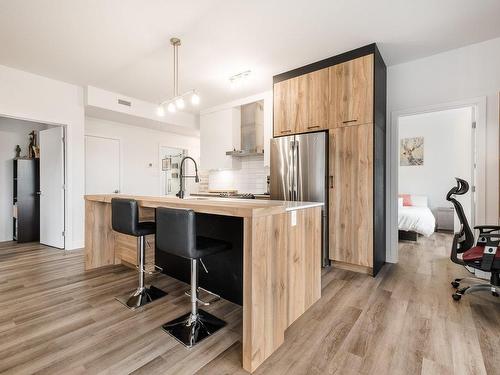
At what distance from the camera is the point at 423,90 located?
127 inches

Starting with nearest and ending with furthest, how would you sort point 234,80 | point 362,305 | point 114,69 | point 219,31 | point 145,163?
point 362,305 < point 219,31 < point 114,69 < point 234,80 < point 145,163

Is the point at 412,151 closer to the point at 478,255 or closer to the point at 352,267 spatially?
the point at 352,267

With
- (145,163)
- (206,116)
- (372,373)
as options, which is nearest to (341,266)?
(372,373)

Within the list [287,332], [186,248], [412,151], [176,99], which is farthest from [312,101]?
[412,151]

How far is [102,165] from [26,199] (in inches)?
55.9

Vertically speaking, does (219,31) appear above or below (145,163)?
above

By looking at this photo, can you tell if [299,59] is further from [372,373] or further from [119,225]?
[372,373]

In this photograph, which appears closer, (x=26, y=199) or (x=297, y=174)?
(x=297, y=174)

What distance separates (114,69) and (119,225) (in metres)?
2.50

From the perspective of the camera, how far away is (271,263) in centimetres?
158

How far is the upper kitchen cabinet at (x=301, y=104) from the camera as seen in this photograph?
127 inches

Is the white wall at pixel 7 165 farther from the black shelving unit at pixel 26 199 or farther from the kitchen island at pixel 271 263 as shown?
the kitchen island at pixel 271 263

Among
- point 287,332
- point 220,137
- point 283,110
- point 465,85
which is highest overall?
point 465,85

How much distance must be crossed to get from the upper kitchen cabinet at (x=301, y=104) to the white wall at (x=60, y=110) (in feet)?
10.8
